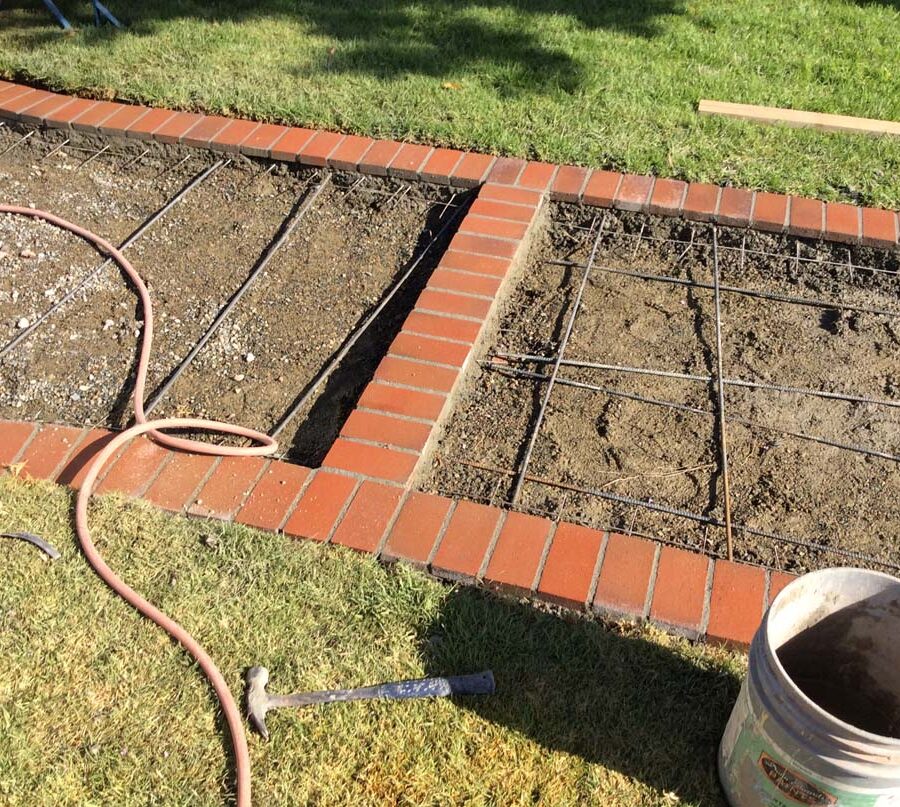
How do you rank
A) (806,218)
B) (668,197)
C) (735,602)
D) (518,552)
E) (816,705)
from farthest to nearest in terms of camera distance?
1. (668,197)
2. (806,218)
3. (518,552)
4. (735,602)
5. (816,705)

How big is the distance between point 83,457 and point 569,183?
2.17m

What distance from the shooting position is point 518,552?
6.82 ft

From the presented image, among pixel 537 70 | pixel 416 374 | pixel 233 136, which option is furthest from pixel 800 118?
pixel 233 136

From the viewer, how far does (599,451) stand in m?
2.45

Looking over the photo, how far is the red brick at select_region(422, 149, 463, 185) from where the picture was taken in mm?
3414

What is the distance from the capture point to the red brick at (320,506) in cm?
214

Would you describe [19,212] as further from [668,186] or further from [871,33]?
[871,33]

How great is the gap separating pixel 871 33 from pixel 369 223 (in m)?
3.19

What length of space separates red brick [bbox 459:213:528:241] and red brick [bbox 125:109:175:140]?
1662mm

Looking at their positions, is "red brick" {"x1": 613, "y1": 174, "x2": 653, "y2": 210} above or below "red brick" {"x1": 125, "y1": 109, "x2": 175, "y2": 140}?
below

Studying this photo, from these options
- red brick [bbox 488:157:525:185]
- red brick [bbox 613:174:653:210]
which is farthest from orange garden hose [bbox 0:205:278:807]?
red brick [bbox 613:174:653:210]

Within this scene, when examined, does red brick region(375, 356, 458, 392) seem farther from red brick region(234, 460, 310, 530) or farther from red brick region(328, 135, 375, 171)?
red brick region(328, 135, 375, 171)

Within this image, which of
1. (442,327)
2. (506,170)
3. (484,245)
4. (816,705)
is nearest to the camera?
(816,705)

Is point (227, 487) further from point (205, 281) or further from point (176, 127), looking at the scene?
point (176, 127)
